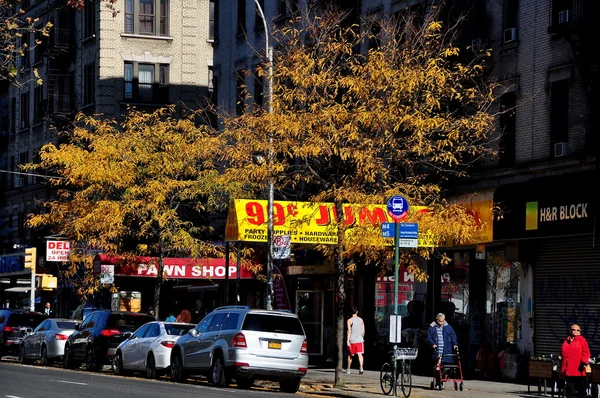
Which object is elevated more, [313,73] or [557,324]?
[313,73]

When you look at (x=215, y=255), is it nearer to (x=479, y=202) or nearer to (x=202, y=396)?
(x=479, y=202)

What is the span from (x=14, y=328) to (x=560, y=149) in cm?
2151

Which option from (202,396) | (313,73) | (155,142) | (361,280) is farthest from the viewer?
(155,142)

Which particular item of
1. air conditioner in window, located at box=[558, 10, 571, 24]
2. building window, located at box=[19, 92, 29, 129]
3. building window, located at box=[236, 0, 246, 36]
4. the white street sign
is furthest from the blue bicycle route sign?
building window, located at box=[19, 92, 29, 129]

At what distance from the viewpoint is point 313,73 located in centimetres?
2872

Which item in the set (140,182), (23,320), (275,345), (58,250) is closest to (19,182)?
(58,250)

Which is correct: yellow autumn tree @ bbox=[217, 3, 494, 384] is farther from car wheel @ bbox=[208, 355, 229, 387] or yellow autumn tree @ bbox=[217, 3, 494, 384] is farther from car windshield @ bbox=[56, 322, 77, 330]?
car windshield @ bbox=[56, 322, 77, 330]

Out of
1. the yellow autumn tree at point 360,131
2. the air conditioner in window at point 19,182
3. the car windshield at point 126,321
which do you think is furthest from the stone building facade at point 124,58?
the yellow autumn tree at point 360,131

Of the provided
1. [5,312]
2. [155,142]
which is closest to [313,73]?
[155,142]

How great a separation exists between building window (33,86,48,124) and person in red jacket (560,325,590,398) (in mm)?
44989

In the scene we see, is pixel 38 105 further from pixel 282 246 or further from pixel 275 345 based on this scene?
pixel 275 345

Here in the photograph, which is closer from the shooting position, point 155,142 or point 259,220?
point 259,220

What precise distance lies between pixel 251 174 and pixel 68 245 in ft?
67.3

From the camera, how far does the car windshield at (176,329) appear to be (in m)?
30.9
